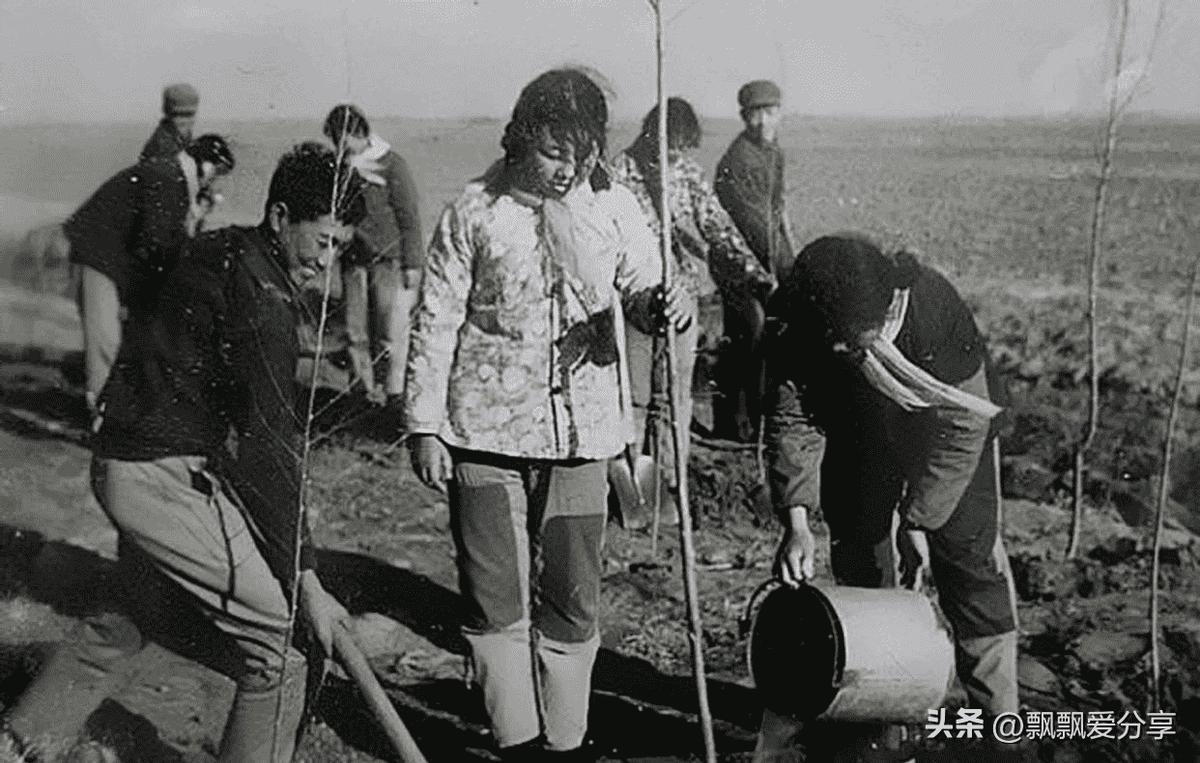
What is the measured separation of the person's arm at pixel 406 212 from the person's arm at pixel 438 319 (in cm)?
29

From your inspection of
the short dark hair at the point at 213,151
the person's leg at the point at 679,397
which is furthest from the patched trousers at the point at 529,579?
the short dark hair at the point at 213,151

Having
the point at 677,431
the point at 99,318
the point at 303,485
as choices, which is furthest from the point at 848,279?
the point at 99,318

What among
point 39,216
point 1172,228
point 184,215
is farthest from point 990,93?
point 39,216

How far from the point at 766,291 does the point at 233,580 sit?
4.83 ft

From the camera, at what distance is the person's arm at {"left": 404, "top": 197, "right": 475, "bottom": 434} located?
3422 millimetres

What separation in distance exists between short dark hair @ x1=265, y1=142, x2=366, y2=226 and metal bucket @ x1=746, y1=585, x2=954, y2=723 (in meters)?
1.38

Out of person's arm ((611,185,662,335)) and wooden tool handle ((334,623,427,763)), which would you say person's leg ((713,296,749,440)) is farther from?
wooden tool handle ((334,623,427,763))

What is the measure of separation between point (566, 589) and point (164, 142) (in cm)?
148

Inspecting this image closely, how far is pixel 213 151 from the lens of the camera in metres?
3.78

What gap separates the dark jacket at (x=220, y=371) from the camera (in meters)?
3.44

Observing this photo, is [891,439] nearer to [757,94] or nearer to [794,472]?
[794,472]

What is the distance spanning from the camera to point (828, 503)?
12.7 ft

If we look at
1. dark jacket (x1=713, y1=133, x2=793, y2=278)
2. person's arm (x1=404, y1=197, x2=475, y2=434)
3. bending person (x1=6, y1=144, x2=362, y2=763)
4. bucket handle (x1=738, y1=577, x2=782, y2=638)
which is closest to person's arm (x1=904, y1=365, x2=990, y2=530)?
bucket handle (x1=738, y1=577, x2=782, y2=638)

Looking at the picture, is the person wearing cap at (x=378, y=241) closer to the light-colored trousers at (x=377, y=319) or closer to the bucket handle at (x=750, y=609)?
the light-colored trousers at (x=377, y=319)
